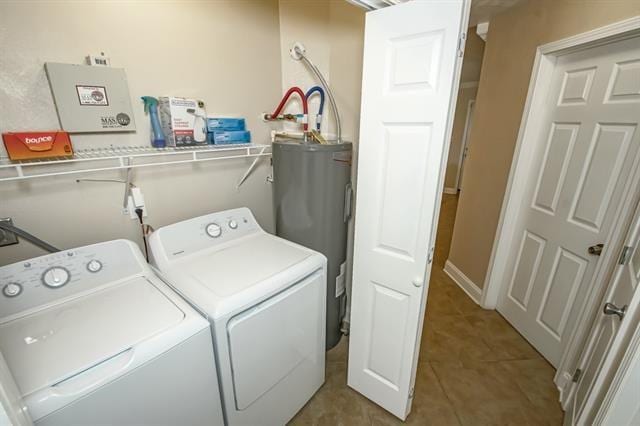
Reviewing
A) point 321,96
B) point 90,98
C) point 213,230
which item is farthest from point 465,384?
point 90,98

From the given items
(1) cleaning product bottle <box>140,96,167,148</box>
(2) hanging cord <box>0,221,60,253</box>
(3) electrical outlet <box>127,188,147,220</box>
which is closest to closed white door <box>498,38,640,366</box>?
(1) cleaning product bottle <box>140,96,167,148</box>

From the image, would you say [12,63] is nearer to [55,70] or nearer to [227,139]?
[55,70]

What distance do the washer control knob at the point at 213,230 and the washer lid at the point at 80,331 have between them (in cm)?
43

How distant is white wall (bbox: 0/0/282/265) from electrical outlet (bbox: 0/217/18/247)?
0.9 inches

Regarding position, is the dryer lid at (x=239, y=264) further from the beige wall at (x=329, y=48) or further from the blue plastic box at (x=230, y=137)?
the beige wall at (x=329, y=48)

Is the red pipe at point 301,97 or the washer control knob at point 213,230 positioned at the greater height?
the red pipe at point 301,97

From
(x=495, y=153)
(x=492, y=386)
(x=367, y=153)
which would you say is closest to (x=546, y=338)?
→ (x=492, y=386)

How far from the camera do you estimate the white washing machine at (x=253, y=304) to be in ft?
3.75

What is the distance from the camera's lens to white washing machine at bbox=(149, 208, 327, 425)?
1.14 meters

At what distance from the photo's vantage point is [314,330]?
5.01ft

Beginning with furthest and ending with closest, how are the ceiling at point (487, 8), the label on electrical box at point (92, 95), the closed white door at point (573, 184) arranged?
the ceiling at point (487, 8) < the closed white door at point (573, 184) < the label on electrical box at point (92, 95)

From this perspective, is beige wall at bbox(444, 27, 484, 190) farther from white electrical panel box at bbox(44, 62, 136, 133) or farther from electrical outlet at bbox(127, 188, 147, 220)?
electrical outlet at bbox(127, 188, 147, 220)

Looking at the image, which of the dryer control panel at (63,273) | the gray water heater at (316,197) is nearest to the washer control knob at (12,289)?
the dryer control panel at (63,273)

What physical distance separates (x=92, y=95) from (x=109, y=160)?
29cm
